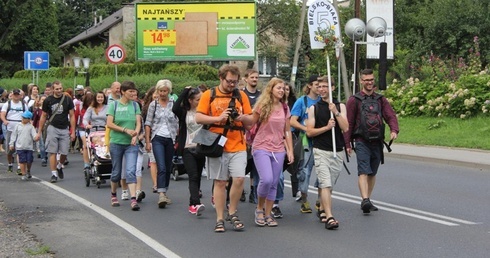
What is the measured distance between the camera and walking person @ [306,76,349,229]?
10586 millimetres

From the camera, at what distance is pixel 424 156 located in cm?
2038

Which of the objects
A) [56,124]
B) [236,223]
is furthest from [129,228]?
[56,124]

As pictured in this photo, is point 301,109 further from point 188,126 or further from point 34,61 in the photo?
point 34,61

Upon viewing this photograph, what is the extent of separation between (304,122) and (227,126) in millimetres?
1769

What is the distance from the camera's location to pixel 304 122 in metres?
11.6

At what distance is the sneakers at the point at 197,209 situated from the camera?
453 inches

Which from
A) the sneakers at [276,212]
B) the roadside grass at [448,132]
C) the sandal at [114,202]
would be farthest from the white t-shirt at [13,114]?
the roadside grass at [448,132]

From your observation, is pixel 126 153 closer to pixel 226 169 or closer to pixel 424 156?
pixel 226 169

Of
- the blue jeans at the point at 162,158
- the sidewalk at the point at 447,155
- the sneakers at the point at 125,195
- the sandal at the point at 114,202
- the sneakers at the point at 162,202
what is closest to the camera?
the sneakers at the point at 162,202

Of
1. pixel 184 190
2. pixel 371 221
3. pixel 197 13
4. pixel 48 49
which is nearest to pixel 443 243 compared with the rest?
pixel 371 221

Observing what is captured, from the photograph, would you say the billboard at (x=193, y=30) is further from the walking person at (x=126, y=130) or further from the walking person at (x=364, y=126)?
the walking person at (x=364, y=126)

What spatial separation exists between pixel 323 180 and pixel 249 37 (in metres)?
32.2

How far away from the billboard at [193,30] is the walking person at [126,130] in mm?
29588

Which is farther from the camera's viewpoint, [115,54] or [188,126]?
[115,54]
